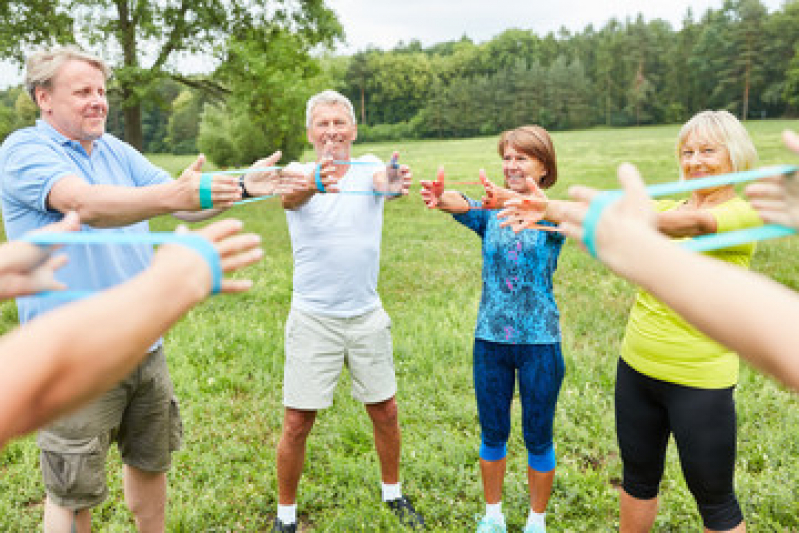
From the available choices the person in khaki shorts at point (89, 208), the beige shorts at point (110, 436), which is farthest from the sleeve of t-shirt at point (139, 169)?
the beige shorts at point (110, 436)

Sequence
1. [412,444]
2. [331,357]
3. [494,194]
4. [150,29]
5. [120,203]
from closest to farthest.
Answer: [120,203], [494,194], [331,357], [412,444], [150,29]

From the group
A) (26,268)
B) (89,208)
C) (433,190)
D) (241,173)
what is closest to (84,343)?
(26,268)

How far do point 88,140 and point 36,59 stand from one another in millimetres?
381

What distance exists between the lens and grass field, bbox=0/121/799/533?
3465mm

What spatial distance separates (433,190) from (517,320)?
0.84 metres

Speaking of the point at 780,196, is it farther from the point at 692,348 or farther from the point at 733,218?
the point at 692,348

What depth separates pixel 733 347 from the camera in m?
1.05

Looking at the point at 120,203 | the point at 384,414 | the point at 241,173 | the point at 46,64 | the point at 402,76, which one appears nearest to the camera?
the point at 120,203

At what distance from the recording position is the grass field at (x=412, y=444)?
11.4 feet

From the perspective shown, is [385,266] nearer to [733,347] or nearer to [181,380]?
[181,380]

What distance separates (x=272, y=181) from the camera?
2828 millimetres

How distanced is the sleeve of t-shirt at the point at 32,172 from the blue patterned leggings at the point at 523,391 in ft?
7.26

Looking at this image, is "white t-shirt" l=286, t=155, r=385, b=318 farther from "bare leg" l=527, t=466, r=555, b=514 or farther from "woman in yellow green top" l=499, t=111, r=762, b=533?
"bare leg" l=527, t=466, r=555, b=514

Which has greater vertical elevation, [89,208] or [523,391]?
[89,208]
